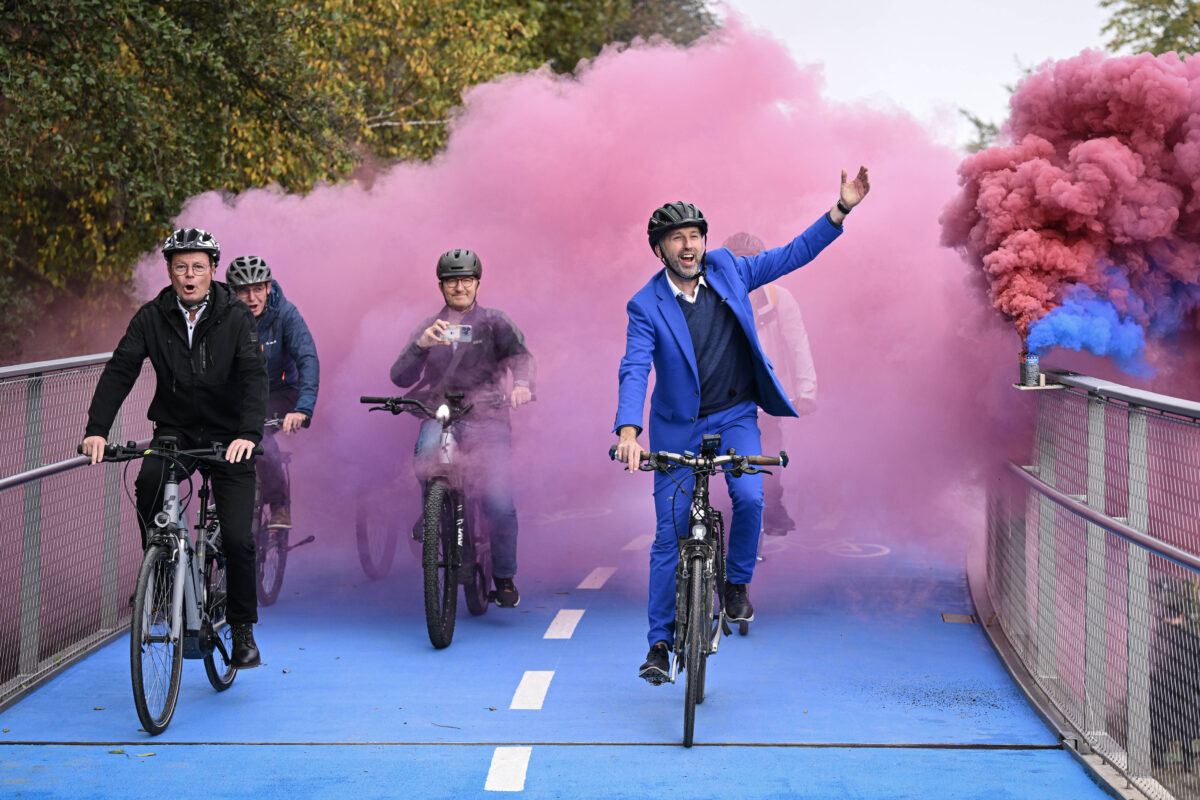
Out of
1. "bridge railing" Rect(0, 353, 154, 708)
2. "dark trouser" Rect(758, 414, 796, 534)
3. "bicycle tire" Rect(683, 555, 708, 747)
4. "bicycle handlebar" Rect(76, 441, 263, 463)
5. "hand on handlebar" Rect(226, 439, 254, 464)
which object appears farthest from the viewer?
"dark trouser" Rect(758, 414, 796, 534)

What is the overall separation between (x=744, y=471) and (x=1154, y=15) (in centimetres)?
3724

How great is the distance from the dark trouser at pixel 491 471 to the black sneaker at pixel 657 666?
2.34 meters

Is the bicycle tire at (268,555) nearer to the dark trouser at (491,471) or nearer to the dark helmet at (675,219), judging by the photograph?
the dark trouser at (491,471)

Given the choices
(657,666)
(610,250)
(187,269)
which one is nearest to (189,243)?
(187,269)

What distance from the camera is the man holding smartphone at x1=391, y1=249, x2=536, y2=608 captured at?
877cm

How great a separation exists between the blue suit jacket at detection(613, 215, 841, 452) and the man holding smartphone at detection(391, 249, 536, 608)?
2072 mm

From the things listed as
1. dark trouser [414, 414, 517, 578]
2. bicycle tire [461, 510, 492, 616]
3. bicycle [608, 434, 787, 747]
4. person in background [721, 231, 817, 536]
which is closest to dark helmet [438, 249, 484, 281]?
dark trouser [414, 414, 517, 578]

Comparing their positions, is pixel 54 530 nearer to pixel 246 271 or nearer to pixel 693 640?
pixel 246 271

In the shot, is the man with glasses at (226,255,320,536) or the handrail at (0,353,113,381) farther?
the man with glasses at (226,255,320,536)

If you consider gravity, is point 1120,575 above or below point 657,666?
above

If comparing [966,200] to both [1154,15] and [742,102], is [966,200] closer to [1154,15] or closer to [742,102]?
[742,102]

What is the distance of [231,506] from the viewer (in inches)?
265

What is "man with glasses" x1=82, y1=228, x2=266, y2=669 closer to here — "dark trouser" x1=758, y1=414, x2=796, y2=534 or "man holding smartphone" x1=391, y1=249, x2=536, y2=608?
"man holding smartphone" x1=391, y1=249, x2=536, y2=608

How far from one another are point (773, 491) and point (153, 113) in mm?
7276
